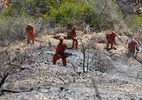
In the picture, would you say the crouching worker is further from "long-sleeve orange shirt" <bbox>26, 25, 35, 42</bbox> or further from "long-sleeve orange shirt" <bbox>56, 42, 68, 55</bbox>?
"long-sleeve orange shirt" <bbox>56, 42, 68, 55</bbox>

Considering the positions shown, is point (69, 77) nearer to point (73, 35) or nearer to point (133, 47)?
point (73, 35)

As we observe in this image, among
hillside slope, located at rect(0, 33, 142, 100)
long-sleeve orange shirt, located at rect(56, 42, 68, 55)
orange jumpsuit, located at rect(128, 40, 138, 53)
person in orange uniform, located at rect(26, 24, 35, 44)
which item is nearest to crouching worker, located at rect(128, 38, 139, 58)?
orange jumpsuit, located at rect(128, 40, 138, 53)

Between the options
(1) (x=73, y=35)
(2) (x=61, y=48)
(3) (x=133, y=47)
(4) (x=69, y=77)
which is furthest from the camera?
(3) (x=133, y=47)

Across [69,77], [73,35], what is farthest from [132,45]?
[69,77]

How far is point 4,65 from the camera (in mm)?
12781

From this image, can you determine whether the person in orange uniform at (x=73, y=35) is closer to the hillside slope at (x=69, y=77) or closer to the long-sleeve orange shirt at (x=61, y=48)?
the hillside slope at (x=69, y=77)

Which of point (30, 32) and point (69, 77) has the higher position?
point (30, 32)

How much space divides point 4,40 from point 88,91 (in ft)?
28.2

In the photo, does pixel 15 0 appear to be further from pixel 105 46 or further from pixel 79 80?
pixel 79 80

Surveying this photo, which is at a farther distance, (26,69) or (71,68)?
(71,68)

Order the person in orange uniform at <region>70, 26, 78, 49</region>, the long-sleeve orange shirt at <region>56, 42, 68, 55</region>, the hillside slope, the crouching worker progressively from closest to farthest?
the hillside slope, the long-sleeve orange shirt at <region>56, 42, 68, 55</region>, the person in orange uniform at <region>70, 26, 78, 49</region>, the crouching worker

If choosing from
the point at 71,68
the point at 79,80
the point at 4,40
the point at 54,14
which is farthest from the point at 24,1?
the point at 79,80

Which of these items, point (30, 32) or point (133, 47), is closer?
point (30, 32)

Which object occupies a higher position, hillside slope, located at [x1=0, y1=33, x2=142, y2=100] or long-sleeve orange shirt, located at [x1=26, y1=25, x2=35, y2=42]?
long-sleeve orange shirt, located at [x1=26, y1=25, x2=35, y2=42]
